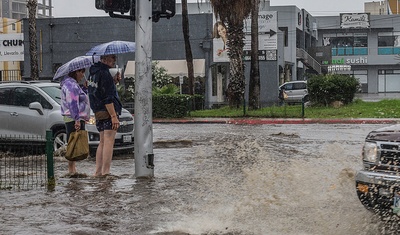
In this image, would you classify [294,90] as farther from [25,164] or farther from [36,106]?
[25,164]

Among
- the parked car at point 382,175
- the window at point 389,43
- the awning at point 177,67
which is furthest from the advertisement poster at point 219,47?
the window at point 389,43

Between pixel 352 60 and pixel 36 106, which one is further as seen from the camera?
pixel 352 60

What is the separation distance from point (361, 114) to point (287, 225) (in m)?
21.6

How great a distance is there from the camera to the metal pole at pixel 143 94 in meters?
10.2

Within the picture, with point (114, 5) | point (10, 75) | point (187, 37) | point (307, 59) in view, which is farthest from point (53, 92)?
point (307, 59)

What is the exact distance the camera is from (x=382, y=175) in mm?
6168

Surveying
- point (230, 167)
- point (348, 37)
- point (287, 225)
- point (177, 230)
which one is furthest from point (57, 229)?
point (348, 37)

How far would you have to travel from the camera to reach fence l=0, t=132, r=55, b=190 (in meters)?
9.51

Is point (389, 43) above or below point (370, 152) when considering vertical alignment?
above

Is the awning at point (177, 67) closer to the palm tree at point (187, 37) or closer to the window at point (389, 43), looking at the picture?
the palm tree at point (187, 37)

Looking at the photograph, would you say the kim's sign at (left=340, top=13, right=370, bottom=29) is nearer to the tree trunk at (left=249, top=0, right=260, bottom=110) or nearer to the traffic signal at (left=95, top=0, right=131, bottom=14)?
the tree trunk at (left=249, top=0, right=260, bottom=110)

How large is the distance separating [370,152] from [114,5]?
496 centimetres

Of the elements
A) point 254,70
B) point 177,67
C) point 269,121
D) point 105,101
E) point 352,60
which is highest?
point 352,60

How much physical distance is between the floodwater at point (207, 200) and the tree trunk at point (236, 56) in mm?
18210
